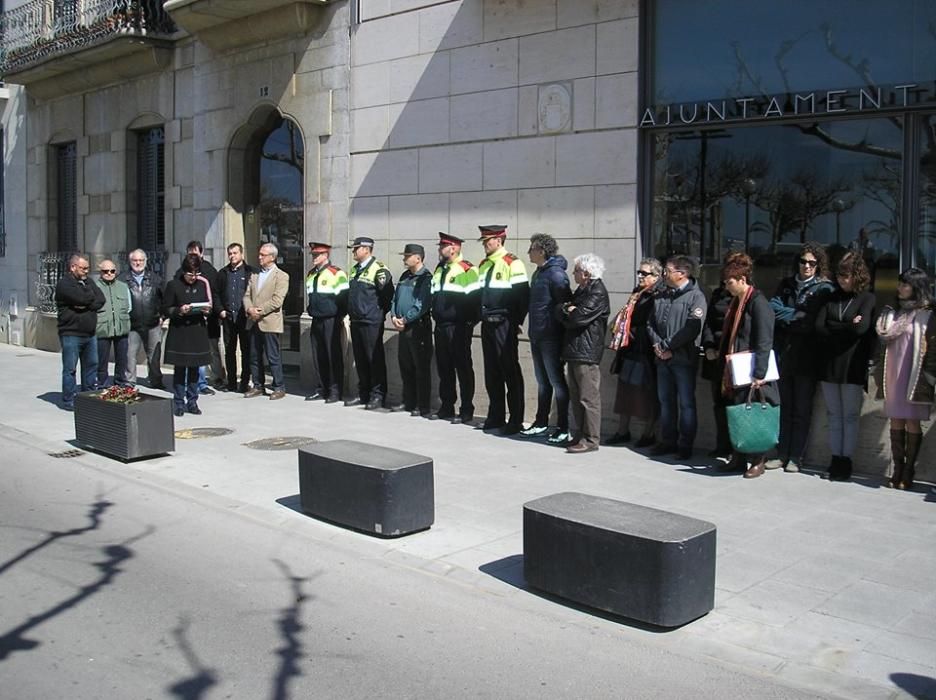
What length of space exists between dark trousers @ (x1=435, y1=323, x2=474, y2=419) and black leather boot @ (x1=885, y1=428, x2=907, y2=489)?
475 cm

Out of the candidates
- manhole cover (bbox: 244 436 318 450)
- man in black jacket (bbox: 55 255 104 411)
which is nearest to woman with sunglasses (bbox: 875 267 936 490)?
manhole cover (bbox: 244 436 318 450)

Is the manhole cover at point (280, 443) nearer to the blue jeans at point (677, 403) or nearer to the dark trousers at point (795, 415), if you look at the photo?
the blue jeans at point (677, 403)

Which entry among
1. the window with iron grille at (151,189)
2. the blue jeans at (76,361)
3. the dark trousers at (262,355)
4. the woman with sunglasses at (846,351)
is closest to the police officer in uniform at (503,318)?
the woman with sunglasses at (846,351)

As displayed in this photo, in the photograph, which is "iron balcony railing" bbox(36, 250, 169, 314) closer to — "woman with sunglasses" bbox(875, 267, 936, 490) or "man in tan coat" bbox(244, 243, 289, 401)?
"man in tan coat" bbox(244, 243, 289, 401)

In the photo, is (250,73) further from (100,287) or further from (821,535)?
(821,535)

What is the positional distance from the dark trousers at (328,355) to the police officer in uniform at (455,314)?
191cm

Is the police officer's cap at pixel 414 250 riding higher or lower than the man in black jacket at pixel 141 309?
higher

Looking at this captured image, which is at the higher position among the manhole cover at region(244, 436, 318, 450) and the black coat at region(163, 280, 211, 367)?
the black coat at region(163, 280, 211, 367)

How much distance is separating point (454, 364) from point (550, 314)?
1.79m

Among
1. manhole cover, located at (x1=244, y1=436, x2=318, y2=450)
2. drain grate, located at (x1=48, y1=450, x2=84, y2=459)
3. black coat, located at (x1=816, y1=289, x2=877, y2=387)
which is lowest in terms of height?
drain grate, located at (x1=48, y1=450, x2=84, y2=459)

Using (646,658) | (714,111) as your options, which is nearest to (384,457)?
(646,658)

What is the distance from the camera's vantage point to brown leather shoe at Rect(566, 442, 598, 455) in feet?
33.0

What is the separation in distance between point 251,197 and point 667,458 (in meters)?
9.06

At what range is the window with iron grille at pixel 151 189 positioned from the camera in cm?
1819
